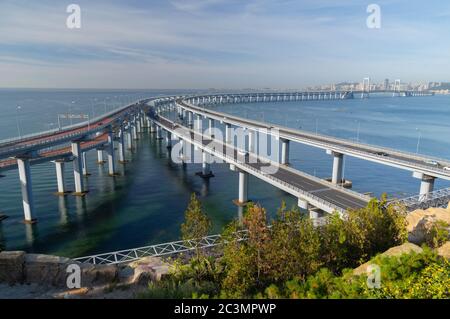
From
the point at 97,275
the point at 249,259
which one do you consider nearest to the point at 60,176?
the point at 97,275

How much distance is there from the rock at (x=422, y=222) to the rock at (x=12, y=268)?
26.1 m

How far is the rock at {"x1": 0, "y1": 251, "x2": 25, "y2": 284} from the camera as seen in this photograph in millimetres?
17953

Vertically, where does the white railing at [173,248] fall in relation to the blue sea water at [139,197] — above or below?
above

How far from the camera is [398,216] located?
21422 millimetres

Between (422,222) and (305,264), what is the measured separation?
12.9 metres

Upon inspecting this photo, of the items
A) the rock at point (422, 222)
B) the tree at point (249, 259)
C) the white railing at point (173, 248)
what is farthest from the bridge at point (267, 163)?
the tree at point (249, 259)

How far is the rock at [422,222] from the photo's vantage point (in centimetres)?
2262

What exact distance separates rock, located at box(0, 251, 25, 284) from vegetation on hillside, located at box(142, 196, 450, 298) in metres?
8.28

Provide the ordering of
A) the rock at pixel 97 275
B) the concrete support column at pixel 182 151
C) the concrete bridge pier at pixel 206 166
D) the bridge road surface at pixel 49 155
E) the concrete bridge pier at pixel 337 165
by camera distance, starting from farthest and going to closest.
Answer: the concrete support column at pixel 182 151
the concrete bridge pier at pixel 206 166
the concrete bridge pier at pixel 337 165
the bridge road surface at pixel 49 155
the rock at pixel 97 275

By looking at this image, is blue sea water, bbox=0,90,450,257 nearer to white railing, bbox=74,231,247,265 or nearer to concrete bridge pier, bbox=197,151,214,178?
concrete bridge pier, bbox=197,151,214,178

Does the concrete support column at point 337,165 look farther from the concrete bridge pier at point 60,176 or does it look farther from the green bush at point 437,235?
the concrete bridge pier at point 60,176

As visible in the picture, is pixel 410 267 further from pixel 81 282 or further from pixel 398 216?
pixel 81 282
